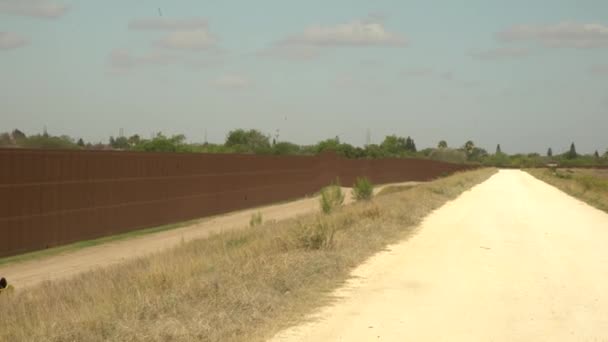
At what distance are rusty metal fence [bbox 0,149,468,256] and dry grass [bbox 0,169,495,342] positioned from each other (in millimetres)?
3223

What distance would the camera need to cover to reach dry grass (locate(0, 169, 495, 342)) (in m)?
8.29

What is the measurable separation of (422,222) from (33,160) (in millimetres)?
12416

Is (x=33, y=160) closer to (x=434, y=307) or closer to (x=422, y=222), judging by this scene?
(x=434, y=307)

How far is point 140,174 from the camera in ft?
78.2

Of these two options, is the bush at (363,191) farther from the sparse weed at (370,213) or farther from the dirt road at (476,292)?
the dirt road at (476,292)

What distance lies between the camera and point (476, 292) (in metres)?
11.9

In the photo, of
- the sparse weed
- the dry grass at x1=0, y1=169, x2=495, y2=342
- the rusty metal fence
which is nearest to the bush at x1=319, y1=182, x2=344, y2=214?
the sparse weed

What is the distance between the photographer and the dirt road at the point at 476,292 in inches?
362

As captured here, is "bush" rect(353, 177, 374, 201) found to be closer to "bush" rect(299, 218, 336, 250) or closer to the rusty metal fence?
the rusty metal fence

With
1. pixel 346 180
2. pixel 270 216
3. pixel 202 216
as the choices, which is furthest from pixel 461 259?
pixel 346 180

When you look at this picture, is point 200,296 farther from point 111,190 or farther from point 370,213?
point 370,213

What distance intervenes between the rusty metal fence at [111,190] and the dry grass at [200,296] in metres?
3.22

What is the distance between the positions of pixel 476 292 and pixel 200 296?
4.29 m

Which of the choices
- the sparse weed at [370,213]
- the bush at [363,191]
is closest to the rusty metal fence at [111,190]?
the bush at [363,191]
